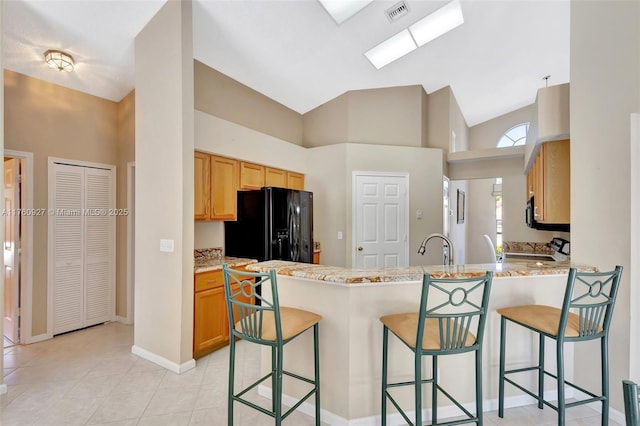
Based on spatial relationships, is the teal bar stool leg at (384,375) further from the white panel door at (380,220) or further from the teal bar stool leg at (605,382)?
the white panel door at (380,220)

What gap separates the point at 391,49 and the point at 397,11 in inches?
28.0

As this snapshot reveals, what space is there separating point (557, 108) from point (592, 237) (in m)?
1.22

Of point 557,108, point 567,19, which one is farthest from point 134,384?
point 567,19

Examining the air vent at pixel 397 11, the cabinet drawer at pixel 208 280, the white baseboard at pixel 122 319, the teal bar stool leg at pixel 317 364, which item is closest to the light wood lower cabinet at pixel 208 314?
the cabinet drawer at pixel 208 280

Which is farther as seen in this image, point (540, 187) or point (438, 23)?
point (438, 23)

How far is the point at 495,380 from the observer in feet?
6.73

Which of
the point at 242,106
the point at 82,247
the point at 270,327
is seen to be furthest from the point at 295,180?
the point at 270,327

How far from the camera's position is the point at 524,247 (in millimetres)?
5711

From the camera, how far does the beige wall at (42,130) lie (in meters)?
2.99

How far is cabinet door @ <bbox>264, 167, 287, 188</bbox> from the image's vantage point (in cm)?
403

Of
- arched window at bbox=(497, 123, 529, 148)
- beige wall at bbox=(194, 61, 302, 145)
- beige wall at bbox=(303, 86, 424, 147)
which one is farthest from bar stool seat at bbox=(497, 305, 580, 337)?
arched window at bbox=(497, 123, 529, 148)

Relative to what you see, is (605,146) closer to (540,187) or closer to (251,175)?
(540,187)

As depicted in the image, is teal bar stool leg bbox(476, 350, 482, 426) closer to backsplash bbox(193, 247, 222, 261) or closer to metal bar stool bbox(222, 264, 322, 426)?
metal bar stool bbox(222, 264, 322, 426)

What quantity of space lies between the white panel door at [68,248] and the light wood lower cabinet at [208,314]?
1.78m
